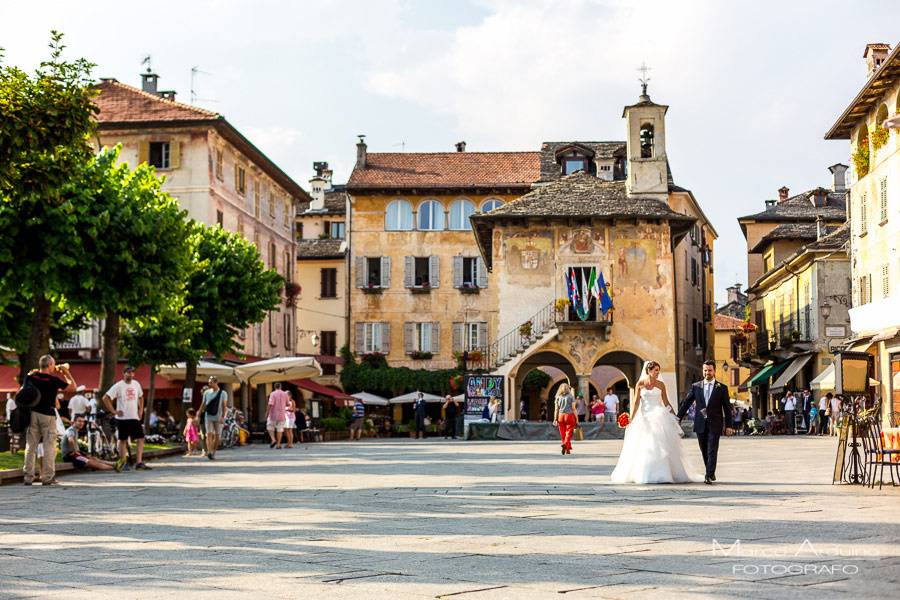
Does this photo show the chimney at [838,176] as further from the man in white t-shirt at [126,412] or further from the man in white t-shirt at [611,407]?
the man in white t-shirt at [126,412]

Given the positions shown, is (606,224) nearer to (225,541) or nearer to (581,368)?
(581,368)

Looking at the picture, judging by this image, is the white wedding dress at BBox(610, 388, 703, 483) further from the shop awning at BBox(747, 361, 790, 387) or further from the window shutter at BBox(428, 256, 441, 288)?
the window shutter at BBox(428, 256, 441, 288)

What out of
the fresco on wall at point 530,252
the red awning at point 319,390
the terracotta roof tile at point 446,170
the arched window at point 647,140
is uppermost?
the terracotta roof tile at point 446,170

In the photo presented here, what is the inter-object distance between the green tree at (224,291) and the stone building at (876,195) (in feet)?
55.4

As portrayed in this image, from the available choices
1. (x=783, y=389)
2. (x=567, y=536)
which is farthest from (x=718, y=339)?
(x=567, y=536)

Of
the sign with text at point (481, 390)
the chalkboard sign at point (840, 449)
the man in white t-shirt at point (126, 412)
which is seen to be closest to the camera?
the chalkboard sign at point (840, 449)

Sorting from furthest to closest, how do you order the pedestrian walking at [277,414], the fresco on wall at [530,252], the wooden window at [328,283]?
the wooden window at [328,283]
the fresco on wall at [530,252]
the pedestrian walking at [277,414]

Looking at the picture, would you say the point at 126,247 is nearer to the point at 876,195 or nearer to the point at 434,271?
the point at 876,195

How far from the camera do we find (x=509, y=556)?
8391 mm

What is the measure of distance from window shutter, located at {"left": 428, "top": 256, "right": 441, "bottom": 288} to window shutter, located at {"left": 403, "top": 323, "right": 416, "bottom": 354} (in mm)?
2121

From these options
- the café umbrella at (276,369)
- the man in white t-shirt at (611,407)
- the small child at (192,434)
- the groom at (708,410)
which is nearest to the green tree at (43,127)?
the groom at (708,410)

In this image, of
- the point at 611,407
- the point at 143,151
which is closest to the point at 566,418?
the point at 611,407

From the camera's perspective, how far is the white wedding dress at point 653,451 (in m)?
16.0

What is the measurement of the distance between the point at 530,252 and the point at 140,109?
49.1 ft
